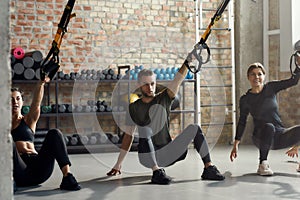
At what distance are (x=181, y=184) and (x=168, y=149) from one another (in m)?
0.34

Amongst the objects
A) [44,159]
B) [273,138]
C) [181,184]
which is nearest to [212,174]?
[181,184]

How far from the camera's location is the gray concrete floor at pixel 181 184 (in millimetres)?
4016

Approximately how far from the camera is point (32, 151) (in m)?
4.26

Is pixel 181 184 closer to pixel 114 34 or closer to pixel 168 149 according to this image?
pixel 168 149

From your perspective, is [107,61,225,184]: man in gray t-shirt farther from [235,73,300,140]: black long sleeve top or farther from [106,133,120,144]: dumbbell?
[106,133,120,144]: dumbbell

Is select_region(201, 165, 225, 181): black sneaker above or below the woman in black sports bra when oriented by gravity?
below

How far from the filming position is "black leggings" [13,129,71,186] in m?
4.11

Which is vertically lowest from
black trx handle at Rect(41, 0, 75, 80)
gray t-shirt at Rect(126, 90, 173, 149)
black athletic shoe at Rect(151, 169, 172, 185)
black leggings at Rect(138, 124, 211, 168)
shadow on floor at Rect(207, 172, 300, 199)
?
shadow on floor at Rect(207, 172, 300, 199)

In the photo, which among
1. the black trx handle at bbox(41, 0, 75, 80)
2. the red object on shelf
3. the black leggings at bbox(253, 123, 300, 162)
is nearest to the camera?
the black trx handle at bbox(41, 0, 75, 80)

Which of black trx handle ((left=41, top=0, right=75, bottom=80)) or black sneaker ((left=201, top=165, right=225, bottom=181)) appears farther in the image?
black sneaker ((left=201, top=165, right=225, bottom=181))

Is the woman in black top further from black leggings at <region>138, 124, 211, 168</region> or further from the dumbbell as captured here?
the dumbbell

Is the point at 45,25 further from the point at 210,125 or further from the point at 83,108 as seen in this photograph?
the point at 210,125

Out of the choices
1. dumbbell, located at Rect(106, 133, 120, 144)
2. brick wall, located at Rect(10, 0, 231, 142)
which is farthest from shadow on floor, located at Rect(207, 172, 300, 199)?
brick wall, located at Rect(10, 0, 231, 142)

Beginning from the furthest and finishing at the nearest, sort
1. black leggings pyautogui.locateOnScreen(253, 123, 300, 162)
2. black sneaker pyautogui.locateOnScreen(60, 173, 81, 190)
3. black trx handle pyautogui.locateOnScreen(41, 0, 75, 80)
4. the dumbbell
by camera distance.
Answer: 1. the dumbbell
2. black leggings pyautogui.locateOnScreen(253, 123, 300, 162)
3. black sneaker pyautogui.locateOnScreen(60, 173, 81, 190)
4. black trx handle pyautogui.locateOnScreen(41, 0, 75, 80)
